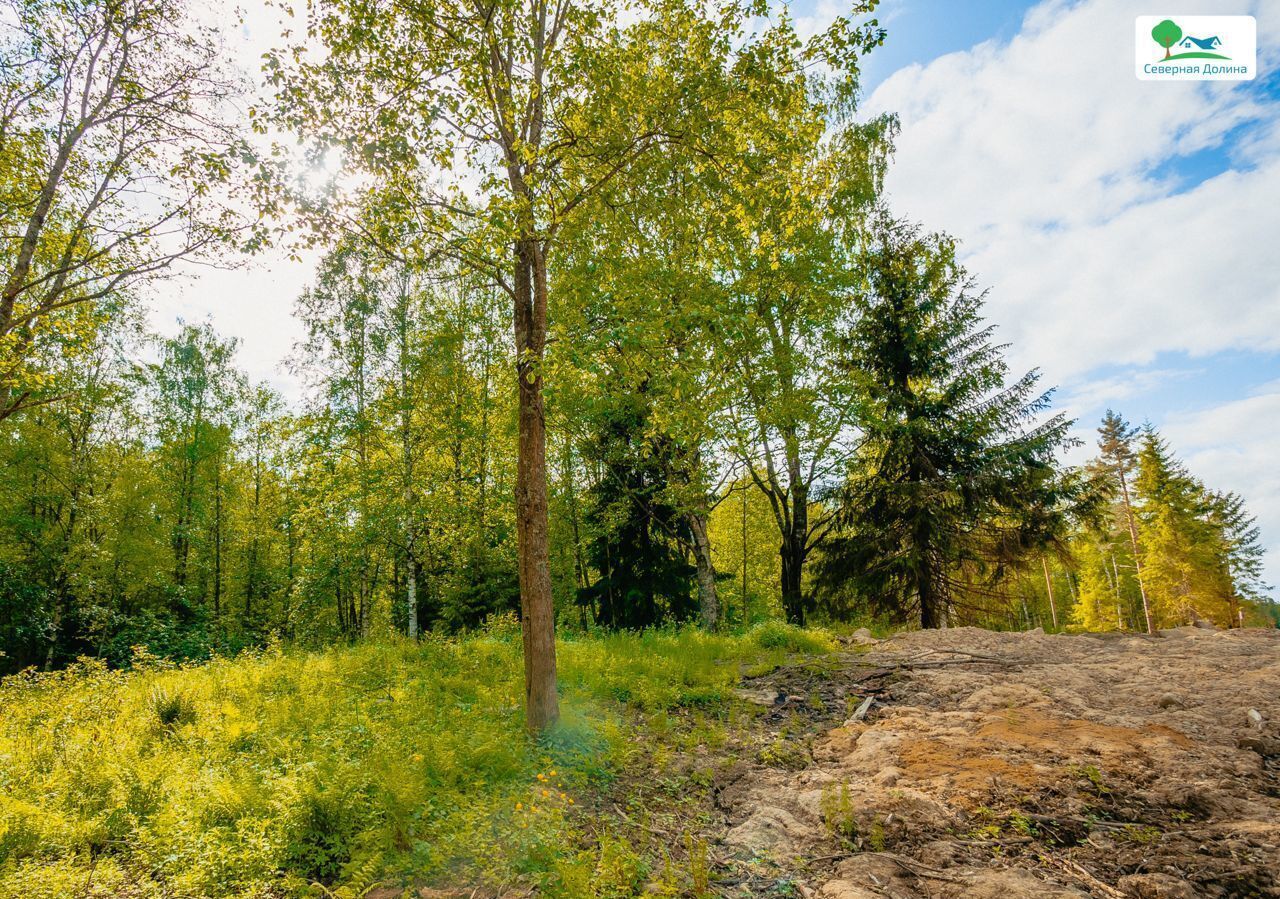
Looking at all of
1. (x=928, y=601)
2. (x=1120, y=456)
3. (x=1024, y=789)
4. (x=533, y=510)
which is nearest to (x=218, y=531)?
(x=533, y=510)

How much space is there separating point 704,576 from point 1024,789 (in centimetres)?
1103

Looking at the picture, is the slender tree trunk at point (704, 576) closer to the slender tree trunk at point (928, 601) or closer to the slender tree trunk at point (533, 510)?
the slender tree trunk at point (928, 601)

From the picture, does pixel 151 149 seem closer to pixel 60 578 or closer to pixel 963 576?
pixel 60 578

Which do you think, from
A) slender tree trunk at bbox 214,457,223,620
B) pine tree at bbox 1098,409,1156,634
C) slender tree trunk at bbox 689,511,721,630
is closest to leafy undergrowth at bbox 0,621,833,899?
slender tree trunk at bbox 689,511,721,630

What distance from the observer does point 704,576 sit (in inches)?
600

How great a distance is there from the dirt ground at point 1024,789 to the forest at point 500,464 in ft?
0.69

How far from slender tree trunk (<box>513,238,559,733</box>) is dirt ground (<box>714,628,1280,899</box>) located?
2.43 m

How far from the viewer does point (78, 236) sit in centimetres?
909

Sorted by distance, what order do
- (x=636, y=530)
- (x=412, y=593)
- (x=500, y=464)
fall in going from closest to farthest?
(x=636, y=530), (x=412, y=593), (x=500, y=464)

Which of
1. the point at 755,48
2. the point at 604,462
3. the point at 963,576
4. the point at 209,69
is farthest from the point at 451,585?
the point at 755,48

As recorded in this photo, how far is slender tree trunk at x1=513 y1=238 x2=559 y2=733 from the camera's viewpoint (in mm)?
Result: 6605

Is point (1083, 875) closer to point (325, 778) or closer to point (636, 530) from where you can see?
point (325, 778)

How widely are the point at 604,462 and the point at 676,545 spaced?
439 centimetres

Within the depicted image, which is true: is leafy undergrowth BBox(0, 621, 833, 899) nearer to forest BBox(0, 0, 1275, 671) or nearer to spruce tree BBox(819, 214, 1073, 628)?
forest BBox(0, 0, 1275, 671)
